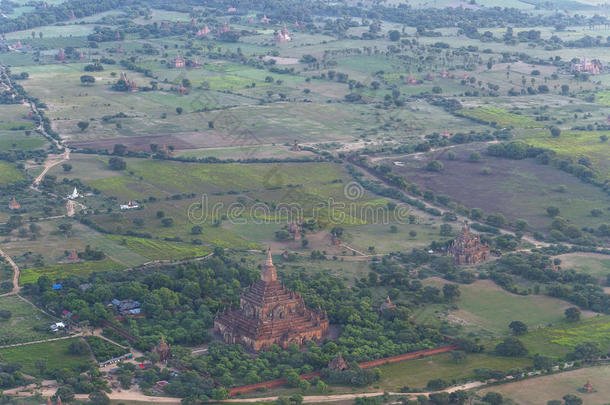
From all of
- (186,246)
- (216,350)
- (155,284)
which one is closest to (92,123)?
(186,246)

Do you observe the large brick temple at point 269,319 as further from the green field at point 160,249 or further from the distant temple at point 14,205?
the distant temple at point 14,205

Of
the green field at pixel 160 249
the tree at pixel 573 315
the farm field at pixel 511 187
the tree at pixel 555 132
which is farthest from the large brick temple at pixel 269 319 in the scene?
the tree at pixel 555 132

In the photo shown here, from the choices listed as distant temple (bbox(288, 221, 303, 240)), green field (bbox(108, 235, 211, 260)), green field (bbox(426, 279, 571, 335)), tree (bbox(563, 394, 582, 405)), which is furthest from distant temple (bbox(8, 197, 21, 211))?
tree (bbox(563, 394, 582, 405))

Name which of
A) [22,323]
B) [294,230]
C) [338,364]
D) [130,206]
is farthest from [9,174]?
[338,364]

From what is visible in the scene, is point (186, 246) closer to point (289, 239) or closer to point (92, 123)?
point (289, 239)

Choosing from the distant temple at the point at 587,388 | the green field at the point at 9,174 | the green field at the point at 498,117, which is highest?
the green field at the point at 498,117

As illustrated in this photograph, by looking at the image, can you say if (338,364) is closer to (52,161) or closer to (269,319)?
(269,319)

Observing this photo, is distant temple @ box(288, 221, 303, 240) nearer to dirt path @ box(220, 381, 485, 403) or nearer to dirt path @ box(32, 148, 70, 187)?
dirt path @ box(220, 381, 485, 403)
